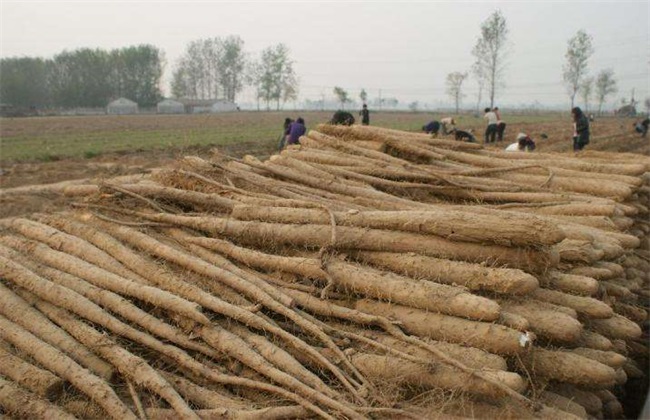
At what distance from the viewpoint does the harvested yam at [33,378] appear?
129 inches

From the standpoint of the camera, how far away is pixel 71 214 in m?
5.30

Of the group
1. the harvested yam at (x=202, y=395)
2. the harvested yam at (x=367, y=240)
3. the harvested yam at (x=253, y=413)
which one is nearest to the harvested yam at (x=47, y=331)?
the harvested yam at (x=202, y=395)

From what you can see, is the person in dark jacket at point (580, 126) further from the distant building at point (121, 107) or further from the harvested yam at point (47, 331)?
the distant building at point (121, 107)

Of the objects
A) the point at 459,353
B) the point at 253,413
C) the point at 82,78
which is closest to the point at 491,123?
the point at 459,353

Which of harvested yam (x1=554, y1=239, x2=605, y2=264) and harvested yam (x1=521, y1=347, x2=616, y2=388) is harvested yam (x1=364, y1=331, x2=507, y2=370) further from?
harvested yam (x1=554, y1=239, x2=605, y2=264)

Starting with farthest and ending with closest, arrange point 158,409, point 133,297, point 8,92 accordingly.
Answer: point 8,92 < point 133,297 < point 158,409

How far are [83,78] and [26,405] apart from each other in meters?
94.2

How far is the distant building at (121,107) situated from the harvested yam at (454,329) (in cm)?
8295

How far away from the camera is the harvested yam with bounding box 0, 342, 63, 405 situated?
3268 mm

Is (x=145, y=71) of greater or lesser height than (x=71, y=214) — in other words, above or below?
above

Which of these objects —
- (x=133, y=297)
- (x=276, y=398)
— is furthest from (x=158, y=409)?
(x=133, y=297)

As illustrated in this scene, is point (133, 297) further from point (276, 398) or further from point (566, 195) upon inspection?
point (566, 195)

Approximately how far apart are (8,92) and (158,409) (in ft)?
283

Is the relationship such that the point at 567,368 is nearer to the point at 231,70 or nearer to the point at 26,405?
the point at 26,405
